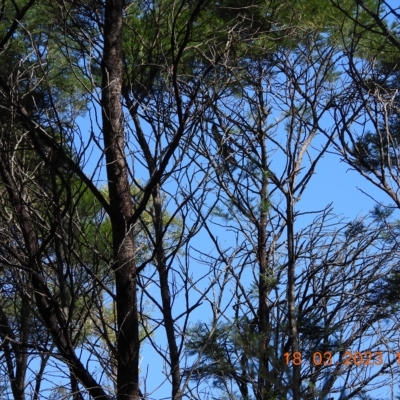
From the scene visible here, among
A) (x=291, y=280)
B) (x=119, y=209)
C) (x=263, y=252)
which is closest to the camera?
(x=119, y=209)

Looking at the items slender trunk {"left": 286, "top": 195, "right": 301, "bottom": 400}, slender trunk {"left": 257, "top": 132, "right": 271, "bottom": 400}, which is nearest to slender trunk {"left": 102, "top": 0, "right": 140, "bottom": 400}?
slender trunk {"left": 286, "top": 195, "right": 301, "bottom": 400}

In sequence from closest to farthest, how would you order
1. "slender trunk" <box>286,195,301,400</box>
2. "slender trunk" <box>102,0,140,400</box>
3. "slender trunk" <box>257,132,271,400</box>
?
1. "slender trunk" <box>102,0,140,400</box>
2. "slender trunk" <box>286,195,301,400</box>
3. "slender trunk" <box>257,132,271,400</box>

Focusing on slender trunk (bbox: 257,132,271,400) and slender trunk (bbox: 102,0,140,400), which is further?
slender trunk (bbox: 257,132,271,400)

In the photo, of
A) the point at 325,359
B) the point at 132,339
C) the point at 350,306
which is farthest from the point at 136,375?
the point at 350,306

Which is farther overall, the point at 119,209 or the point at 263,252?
the point at 263,252

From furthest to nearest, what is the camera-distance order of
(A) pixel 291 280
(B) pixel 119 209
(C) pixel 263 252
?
(C) pixel 263 252
(A) pixel 291 280
(B) pixel 119 209

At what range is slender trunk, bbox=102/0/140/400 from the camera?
13.2 ft

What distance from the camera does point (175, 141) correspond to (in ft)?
13.1

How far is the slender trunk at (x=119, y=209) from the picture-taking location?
13.2ft

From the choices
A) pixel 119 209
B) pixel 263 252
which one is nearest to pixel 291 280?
pixel 263 252

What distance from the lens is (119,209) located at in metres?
4.37
